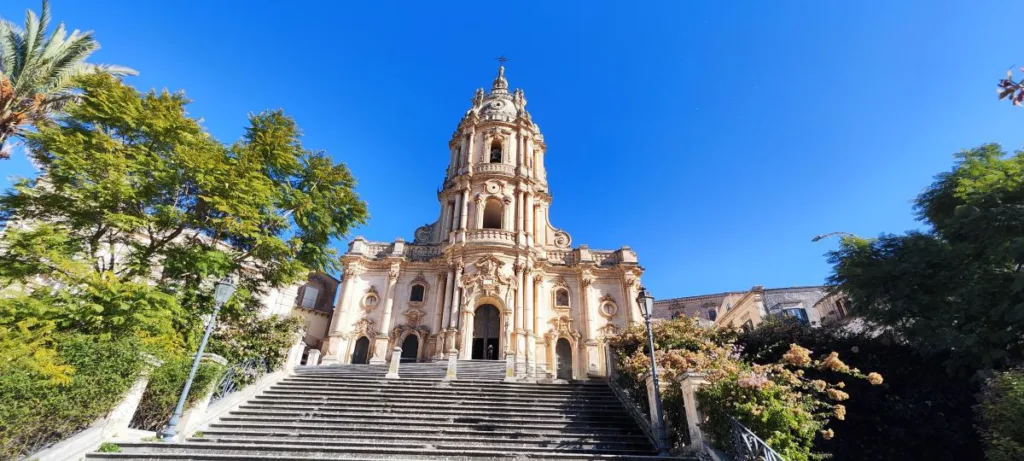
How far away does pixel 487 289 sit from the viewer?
2361 cm

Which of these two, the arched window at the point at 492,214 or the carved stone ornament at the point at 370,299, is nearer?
the carved stone ornament at the point at 370,299

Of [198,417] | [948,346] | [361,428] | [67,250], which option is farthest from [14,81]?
[948,346]

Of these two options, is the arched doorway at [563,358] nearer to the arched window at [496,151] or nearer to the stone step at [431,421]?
the stone step at [431,421]

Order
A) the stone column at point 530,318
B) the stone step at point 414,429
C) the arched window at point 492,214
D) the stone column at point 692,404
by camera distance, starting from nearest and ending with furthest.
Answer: the stone column at point 692,404 → the stone step at point 414,429 → the stone column at point 530,318 → the arched window at point 492,214

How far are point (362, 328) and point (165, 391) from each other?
1499 cm

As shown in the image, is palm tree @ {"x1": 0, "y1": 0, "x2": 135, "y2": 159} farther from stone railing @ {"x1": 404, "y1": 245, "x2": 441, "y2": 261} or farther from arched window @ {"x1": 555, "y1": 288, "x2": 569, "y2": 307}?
arched window @ {"x1": 555, "y1": 288, "x2": 569, "y2": 307}

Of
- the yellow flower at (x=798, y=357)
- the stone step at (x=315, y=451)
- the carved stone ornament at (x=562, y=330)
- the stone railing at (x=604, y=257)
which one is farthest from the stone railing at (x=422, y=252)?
the yellow flower at (x=798, y=357)

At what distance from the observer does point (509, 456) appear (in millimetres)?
8367

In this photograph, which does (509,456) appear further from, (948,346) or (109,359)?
(948,346)

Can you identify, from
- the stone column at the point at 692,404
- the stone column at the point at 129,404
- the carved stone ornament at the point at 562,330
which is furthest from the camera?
the carved stone ornament at the point at 562,330

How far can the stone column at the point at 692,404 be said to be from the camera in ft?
26.9

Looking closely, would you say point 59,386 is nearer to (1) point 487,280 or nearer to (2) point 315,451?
(2) point 315,451

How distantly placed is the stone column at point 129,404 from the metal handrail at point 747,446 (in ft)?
37.8

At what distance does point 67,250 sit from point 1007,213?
25.3m
